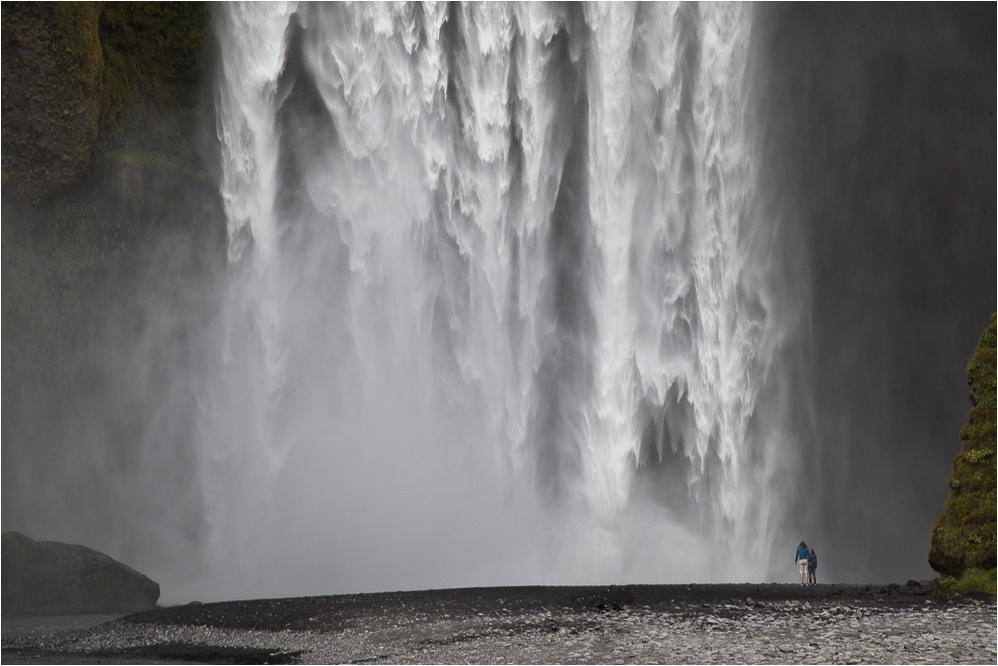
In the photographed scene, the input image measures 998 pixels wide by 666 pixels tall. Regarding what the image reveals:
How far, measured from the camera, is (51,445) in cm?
2142

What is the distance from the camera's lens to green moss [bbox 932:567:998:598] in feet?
Answer: 39.9

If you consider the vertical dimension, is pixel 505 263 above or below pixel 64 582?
above

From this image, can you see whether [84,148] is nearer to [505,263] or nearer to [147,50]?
[147,50]

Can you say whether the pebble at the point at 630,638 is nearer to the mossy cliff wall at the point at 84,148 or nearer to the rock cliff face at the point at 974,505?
the rock cliff face at the point at 974,505

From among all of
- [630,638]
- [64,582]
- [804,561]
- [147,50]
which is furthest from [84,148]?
[804,561]

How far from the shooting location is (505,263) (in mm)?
25578

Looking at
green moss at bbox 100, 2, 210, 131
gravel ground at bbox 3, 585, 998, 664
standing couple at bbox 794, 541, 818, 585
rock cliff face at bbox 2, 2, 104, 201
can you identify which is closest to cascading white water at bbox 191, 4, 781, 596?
green moss at bbox 100, 2, 210, 131

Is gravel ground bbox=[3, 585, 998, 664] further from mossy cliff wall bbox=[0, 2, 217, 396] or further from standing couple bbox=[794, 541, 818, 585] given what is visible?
mossy cliff wall bbox=[0, 2, 217, 396]

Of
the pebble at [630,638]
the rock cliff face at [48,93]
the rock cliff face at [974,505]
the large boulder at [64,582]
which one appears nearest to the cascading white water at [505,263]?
the rock cliff face at [48,93]

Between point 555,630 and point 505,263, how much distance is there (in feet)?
50.9

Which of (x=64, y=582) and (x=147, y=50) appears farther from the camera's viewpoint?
(x=147, y=50)

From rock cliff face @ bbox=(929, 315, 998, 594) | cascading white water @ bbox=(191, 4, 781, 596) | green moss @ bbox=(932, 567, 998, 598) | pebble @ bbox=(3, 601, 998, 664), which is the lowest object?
pebble @ bbox=(3, 601, 998, 664)

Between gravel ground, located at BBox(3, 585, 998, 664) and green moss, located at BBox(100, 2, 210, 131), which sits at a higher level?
green moss, located at BBox(100, 2, 210, 131)

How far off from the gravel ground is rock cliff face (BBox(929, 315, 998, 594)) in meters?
0.66
